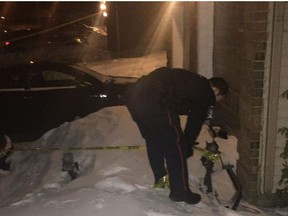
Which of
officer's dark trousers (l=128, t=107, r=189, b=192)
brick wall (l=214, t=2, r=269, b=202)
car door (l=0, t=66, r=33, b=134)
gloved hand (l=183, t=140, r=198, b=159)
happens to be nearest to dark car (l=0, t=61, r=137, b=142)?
car door (l=0, t=66, r=33, b=134)

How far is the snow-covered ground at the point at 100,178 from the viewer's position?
11.4ft

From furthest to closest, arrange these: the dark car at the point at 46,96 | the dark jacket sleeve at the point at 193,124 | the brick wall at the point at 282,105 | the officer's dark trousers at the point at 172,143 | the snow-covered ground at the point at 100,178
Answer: the dark car at the point at 46,96
the brick wall at the point at 282,105
the dark jacket sleeve at the point at 193,124
the officer's dark trousers at the point at 172,143
the snow-covered ground at the point at 100,178

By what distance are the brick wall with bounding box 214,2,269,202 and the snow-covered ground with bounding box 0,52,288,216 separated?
29 centimetres

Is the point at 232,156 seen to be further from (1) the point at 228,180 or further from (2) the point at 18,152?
(2) the point at 18,152

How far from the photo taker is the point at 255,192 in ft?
15.0

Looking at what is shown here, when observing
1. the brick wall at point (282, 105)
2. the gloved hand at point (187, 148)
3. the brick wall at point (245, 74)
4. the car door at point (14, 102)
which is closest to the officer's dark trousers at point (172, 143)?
the gloved hand at point (187, 148)

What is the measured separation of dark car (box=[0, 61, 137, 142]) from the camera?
23.8 feet

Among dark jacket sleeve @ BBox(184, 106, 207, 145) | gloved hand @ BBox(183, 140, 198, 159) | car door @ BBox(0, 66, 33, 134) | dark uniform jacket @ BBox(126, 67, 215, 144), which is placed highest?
dark uniform jacket @ BBox(126, 67, 215, 144)

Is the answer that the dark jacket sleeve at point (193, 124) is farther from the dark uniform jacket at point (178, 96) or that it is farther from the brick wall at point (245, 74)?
the brick wall at point (245, 74)

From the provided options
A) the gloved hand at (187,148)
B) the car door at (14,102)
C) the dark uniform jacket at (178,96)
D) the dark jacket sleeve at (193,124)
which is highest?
the dark uniform jacket at (178,96)

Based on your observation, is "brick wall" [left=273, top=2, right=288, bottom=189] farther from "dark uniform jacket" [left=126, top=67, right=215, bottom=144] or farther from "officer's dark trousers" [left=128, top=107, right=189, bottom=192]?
"officer's dark trousers" [left=128, top=107, right=189, bottom=192]

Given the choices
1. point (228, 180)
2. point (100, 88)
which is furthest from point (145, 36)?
point (228, 180)

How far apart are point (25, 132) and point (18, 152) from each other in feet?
4.12

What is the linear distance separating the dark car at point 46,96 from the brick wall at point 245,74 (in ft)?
7.89
